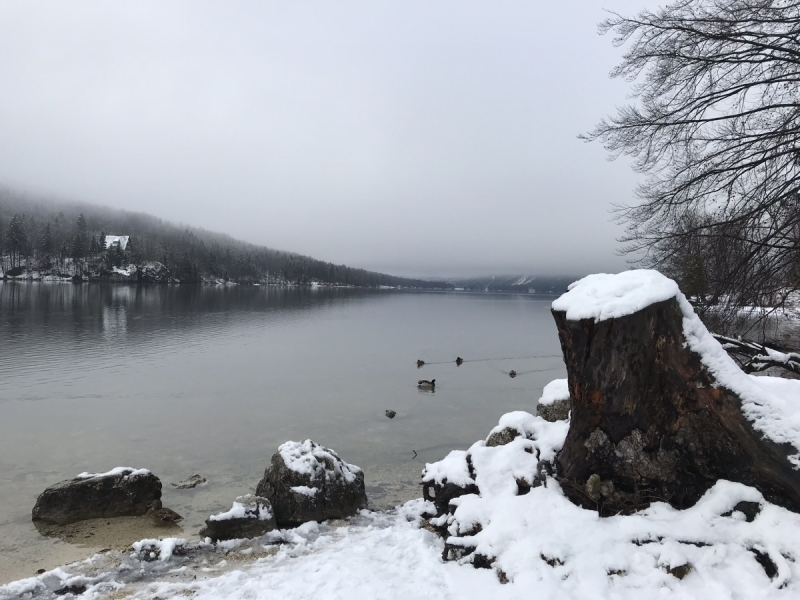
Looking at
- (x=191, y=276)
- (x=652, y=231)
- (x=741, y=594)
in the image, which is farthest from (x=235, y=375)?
(x=191, y=276)

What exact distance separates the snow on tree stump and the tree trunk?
0.01 m

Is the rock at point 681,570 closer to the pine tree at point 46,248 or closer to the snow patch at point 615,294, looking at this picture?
the snow patch at point 615,294

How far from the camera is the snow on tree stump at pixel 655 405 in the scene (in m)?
4.72

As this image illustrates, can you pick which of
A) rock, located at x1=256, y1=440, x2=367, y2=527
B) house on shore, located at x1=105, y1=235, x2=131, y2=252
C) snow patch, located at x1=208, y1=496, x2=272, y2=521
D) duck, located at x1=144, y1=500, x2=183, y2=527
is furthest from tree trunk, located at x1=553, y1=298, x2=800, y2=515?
house on shore, located at x1=105, y1=235, x2=131, y2=252

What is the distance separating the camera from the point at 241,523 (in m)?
8.37

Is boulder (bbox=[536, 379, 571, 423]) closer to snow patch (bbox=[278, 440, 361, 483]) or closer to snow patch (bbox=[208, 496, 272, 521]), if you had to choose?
snow patch (bbox=[278, 440, 361, 483])

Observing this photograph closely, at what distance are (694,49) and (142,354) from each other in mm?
35266

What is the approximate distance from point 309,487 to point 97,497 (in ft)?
15.7

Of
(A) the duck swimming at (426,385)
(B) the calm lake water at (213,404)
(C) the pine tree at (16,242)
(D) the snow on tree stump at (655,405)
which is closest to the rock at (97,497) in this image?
(B) the calm lake water at (213,404)

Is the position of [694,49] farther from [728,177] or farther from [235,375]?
[235,375]

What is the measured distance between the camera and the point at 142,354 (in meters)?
31.9

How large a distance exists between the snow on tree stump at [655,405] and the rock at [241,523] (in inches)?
232

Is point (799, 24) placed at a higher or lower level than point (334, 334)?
higher

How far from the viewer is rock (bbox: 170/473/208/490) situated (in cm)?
1168
